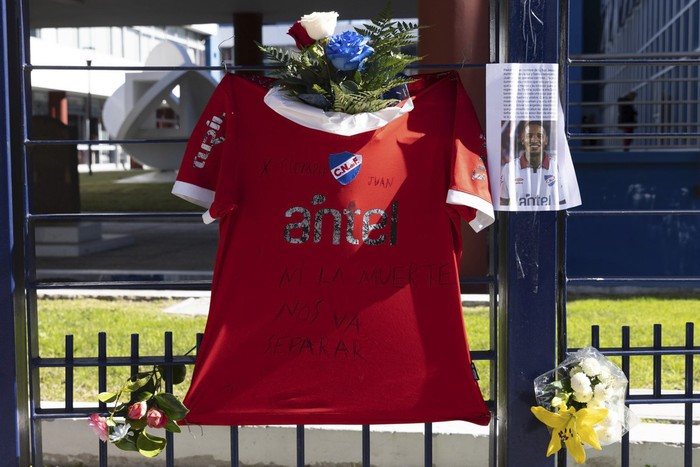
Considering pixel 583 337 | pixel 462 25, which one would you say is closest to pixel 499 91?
pixel 583 337

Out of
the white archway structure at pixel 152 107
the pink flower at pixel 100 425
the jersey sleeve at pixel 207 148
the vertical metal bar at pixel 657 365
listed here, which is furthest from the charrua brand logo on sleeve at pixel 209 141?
the white archway structure at pixel 152 107

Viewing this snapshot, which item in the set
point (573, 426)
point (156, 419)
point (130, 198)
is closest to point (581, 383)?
point (573, 426)

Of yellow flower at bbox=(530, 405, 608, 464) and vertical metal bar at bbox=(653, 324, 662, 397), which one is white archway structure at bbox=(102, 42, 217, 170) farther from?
yellow flower at bbox=(530, 405, 608, 464)

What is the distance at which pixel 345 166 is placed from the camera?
9.91 ft

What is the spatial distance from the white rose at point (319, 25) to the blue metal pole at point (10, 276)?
1.05 metres

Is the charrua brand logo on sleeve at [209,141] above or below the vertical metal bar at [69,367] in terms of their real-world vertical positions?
above

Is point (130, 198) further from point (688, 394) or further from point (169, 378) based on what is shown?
point (688, 394)

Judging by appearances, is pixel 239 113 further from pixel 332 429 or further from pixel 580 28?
pixel 580 28

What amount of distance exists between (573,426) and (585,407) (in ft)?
0.27

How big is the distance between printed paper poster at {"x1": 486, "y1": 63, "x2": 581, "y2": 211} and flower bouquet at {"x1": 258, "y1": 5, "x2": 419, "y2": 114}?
341 mm

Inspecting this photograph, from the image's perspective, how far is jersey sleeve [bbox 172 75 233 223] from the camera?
3066 mm

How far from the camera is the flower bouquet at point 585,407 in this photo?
9.76ft

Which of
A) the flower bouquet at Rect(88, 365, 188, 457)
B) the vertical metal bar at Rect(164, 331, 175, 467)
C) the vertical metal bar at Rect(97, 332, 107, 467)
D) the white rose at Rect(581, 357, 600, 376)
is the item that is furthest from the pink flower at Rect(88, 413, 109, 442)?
the white rose at Rect(581, 357, 600, 376)

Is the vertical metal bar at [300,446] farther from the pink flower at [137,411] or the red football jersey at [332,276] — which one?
the pink flower at [137,411]
